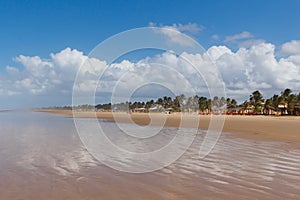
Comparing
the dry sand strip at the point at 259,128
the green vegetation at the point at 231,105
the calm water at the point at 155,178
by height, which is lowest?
the calm water at the point at 155,178

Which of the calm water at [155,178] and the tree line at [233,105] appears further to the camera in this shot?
the tree line at [233,105]

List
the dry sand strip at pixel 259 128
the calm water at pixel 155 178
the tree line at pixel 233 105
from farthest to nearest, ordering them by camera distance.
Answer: the tree line at pixel 233 105
the dry sand strip at pixel 259 128
the calm water at pixel 155 178

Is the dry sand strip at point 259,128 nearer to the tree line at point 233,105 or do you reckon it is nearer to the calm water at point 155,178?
the calm water at point 155,178

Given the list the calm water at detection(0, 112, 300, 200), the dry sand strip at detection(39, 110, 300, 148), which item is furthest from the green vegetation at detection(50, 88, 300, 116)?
the calm water at detection(0, 112, 300, 200)

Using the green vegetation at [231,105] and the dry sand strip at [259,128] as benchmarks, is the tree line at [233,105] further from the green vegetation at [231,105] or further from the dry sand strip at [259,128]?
the dry sand strip at [259,128]

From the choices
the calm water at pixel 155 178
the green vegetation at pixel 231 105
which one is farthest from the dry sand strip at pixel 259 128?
the green vegetation at pixel 231 105

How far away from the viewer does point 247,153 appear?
11.0 m

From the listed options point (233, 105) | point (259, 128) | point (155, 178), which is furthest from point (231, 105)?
point (155, 178)

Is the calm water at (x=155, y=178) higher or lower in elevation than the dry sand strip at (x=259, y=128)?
lower

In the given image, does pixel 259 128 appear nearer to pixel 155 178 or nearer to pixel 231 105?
pixel 155 178

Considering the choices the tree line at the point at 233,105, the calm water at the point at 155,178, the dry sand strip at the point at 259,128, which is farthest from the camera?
the tree line at the point at 233,105

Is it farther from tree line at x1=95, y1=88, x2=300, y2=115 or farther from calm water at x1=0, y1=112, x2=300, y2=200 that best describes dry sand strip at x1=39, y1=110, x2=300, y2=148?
tree line at x1=95, y1=88, x2=300, y2=115

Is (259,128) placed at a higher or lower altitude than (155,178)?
higher

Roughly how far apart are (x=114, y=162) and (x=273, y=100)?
8195 cm
